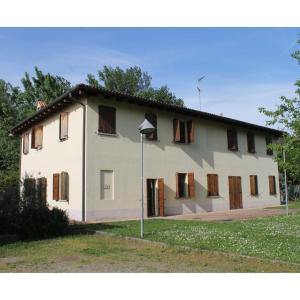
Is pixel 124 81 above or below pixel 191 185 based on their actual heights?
above

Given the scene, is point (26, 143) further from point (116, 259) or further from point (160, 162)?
point (116, 259)

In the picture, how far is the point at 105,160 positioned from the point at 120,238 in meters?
6.63

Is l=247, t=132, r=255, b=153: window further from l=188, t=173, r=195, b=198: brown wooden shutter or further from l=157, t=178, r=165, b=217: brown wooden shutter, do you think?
l=157, t=178, r=165, b=217: brown wooden shutter

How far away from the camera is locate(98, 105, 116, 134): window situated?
17.1 m

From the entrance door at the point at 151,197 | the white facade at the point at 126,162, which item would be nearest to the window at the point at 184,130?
the white facade at the point at 126,162

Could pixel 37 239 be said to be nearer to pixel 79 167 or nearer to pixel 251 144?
pixel 79 167

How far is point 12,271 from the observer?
6836 millimetres

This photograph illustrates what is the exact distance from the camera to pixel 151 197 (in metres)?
18.7

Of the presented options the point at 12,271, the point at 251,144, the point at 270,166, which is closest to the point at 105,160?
the point at 12,271

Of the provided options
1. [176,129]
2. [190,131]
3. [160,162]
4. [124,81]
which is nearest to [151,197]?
[160,162]

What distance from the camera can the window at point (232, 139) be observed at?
23703 millimetres

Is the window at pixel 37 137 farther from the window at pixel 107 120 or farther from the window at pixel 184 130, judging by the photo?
the window at pixel 184 130

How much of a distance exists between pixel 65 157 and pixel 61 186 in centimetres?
135

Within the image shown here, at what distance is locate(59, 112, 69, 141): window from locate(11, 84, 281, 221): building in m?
0.05
